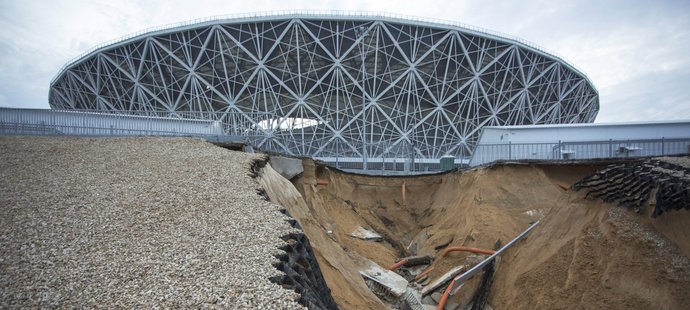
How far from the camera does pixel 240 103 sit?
104 feet

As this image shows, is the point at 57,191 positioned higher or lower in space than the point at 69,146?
lower

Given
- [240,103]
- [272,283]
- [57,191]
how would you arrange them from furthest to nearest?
[240,103], [57,191], [272,283]

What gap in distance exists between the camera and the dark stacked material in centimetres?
706

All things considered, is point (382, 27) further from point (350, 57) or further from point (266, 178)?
point (266, 178)

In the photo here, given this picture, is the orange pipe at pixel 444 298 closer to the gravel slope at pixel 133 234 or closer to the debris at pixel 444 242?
the debris at pixel 444 242

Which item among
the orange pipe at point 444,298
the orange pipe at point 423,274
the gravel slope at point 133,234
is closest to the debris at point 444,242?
the orange pipe at point 423,274

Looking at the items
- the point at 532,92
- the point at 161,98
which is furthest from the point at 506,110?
the point at 161,98

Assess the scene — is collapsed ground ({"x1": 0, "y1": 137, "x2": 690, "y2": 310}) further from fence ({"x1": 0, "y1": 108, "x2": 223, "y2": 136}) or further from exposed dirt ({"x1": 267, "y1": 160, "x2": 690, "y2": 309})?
fence ({"x1": 0, "y1": 108, "x2": 223, "y2": 136})

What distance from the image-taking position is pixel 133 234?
5.57 m

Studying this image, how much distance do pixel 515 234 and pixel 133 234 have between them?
396 inches

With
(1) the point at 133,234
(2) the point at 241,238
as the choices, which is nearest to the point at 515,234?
(2) the point at 241,238

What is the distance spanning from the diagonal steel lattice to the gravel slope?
1989 cm

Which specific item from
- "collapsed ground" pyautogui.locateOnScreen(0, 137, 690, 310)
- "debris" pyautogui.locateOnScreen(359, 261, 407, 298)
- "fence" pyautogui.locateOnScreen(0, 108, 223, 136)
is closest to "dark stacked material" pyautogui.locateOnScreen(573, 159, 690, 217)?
"collapsed ground" pyautogui.locateOnScreen(0, 137, 690, 310)

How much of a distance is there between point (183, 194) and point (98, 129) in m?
11.0
